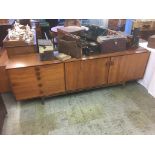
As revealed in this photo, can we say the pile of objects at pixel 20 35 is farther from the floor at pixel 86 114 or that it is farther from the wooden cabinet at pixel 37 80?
the floor at pixel 86 114

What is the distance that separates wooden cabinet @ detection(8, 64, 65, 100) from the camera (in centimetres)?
200

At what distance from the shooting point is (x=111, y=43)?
2291 millimetres

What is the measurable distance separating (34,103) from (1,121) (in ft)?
1.83

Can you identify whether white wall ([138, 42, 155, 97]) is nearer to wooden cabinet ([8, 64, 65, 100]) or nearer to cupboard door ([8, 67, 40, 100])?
wooden cabinet ([8, 64, 65, 100])

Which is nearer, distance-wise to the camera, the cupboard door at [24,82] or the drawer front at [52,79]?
the cupboard door at [24,82]

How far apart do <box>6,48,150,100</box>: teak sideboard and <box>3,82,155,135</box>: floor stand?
19 centimetres

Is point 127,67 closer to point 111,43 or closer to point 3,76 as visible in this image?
point 111,43

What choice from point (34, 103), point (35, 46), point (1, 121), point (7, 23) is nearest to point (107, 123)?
point (34, 103)

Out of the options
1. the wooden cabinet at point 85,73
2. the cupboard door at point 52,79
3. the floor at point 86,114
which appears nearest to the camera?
the floor at point 86,114

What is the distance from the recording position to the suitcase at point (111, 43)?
2.25 metres

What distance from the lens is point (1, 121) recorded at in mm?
1885

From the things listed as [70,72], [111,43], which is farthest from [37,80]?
[111,43]

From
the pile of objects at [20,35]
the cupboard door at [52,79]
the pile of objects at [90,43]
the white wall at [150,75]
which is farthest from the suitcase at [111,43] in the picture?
the pile of objects at [20,35]
